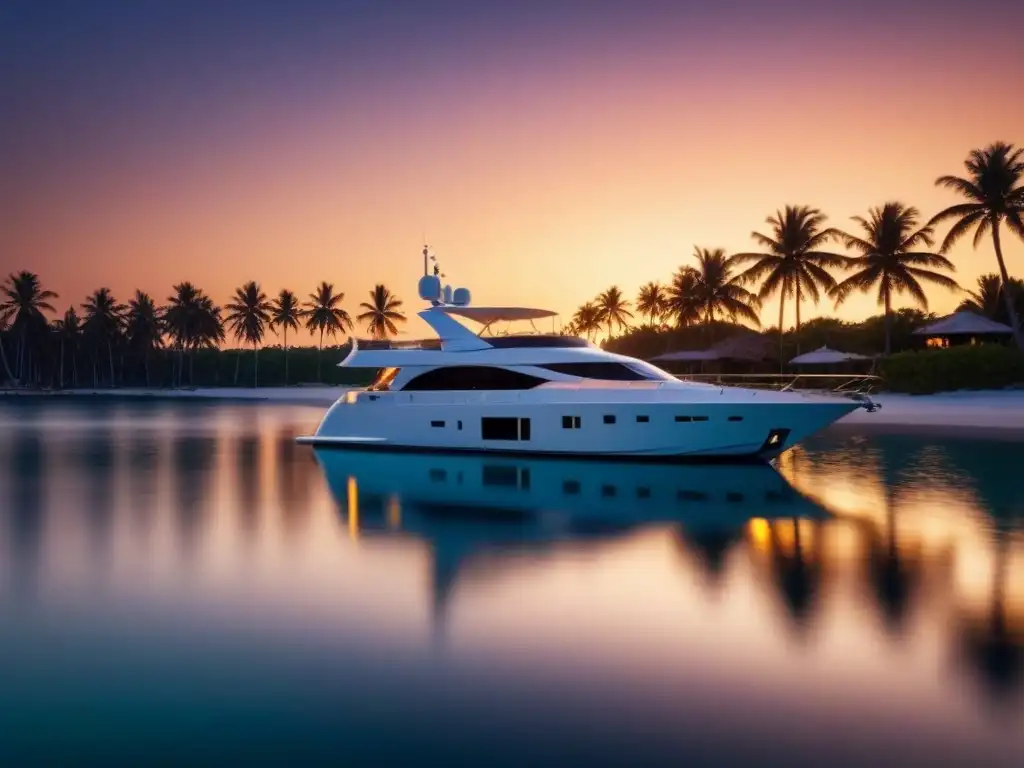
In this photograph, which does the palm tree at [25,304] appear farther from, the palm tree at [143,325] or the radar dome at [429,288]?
the radar dome at [429,288]

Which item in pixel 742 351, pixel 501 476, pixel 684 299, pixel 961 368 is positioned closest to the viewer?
pixel 501 476

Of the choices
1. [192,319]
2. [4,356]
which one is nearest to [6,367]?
[4,356]

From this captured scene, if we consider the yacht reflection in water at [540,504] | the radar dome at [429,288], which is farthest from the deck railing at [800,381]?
the radar dome at [429,288]

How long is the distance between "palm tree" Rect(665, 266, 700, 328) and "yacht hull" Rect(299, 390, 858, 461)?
39468 mm

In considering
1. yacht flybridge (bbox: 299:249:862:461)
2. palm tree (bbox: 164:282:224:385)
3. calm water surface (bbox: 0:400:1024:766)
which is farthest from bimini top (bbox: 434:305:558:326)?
palm tree (bbox: 164:282:224:385)

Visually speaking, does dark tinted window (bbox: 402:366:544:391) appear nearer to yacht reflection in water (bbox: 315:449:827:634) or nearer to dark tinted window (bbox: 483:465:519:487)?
yacht reflection in water (bbox: 315:449:827:634)

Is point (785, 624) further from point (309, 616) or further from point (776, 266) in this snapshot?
point (776, 266)

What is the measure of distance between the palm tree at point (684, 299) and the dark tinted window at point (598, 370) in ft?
129

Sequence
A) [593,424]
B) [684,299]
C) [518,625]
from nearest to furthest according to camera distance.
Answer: [518,625] < [593,424] < [684,299]

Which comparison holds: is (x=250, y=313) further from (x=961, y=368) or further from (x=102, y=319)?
(x=961, y=368)

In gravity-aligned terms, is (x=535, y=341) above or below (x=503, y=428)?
above

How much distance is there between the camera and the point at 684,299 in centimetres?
5722

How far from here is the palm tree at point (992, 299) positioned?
48.8 metres

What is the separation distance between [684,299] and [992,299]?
18.6 m
